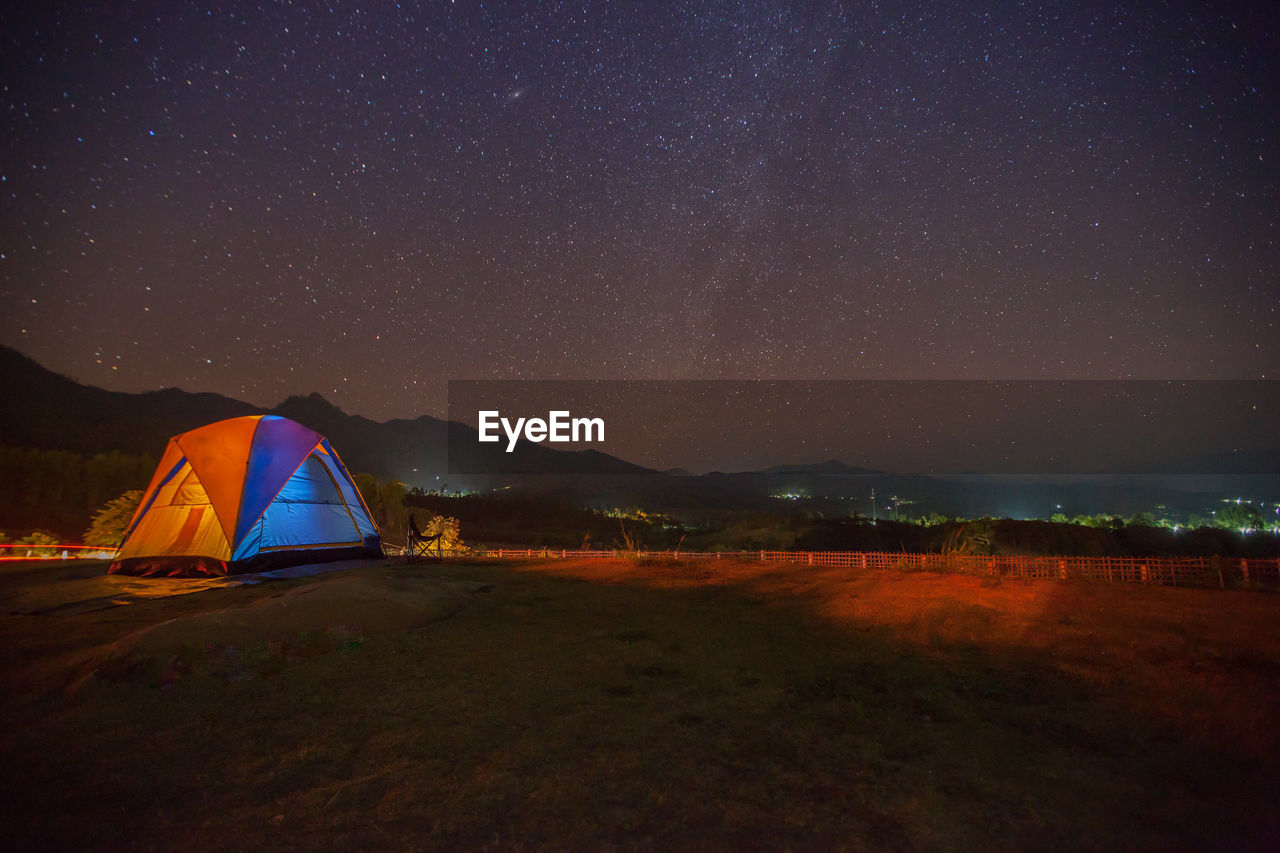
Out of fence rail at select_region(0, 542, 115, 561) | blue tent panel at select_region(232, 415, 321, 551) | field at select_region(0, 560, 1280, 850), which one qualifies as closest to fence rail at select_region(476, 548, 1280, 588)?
field at select_region(0, 560, 1280, 850)

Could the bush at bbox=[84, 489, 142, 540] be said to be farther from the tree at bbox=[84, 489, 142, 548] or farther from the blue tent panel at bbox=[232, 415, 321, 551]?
the blue tent panel at bbox=[232, 415, 321, 551]

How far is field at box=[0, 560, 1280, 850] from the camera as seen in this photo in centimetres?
268

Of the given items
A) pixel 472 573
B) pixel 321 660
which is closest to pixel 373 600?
pixel 321 660

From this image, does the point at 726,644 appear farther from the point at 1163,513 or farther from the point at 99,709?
the point at 1163,513

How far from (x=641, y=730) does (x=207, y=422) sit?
16655cm

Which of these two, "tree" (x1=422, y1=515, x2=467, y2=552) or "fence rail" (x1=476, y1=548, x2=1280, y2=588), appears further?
"tree" (x1=422, y1=515, x2=467, y2=552)

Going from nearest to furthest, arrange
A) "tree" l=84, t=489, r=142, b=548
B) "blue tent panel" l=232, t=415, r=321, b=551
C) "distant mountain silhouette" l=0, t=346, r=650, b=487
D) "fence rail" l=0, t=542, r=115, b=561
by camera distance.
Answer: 1. "blue tent panel" l=232, t=415, r=321, b=551
2. "fence rail" l=0, t=542, r=115, b=561
3. "tree" l=84, t=489, r=142, b=548
4. "distant mountain silhouette" l=0, t=346, r=650, b=487

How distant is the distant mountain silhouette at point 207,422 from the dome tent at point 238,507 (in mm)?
50972

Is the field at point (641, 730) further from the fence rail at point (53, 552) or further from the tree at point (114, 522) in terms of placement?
the tree at point (114, 522)

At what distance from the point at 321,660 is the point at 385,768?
2.71m

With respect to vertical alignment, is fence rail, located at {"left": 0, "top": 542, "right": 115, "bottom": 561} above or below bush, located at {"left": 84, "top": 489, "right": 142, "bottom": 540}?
below

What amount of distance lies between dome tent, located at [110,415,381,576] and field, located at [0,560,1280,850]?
4.03 m

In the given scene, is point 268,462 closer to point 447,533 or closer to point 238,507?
point 238,507

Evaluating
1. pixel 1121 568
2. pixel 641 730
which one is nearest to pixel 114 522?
pixel 641 730
